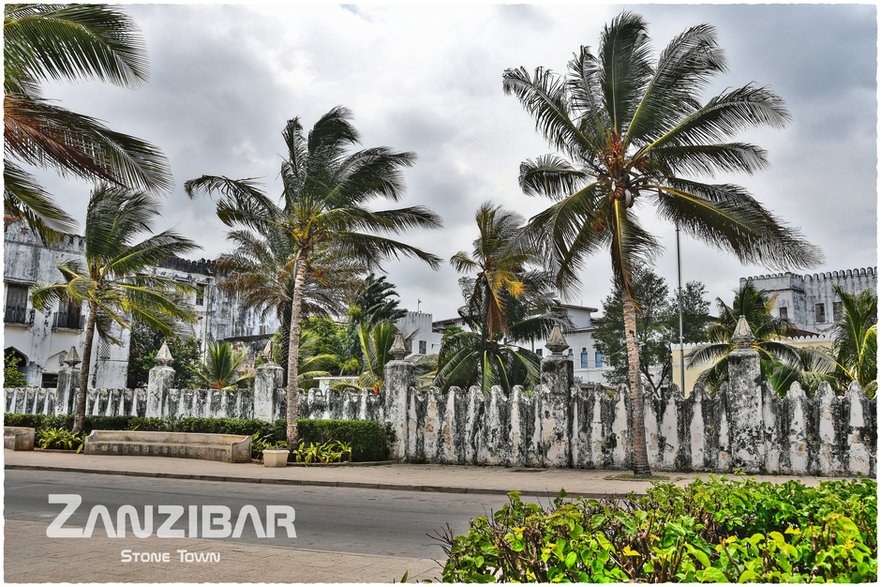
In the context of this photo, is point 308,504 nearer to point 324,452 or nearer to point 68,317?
point 324,452

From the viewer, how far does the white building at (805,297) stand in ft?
150

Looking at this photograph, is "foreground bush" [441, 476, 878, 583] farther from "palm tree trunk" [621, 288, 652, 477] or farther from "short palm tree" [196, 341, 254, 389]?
"short palm tree" [196, 341, 254, 389]

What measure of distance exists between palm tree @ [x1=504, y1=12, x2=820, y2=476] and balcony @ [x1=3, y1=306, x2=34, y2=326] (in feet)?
98.8

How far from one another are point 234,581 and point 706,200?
477 inches

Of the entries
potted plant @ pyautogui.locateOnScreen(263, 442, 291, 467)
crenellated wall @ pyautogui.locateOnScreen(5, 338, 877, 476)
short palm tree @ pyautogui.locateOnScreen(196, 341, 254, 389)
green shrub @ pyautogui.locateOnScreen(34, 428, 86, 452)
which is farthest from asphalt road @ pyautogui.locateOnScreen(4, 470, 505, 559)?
short palm tree @ pyautogui.locateOnScreen(196, 341, 254, 389)

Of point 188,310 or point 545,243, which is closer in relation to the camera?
point 545,243

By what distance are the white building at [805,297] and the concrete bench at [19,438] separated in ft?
126

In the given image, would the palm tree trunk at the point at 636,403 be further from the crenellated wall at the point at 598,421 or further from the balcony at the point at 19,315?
the balcony at the point at 19,315

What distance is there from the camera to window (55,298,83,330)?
3839 cm

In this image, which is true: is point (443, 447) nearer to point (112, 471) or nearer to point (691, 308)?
point (112, 471)

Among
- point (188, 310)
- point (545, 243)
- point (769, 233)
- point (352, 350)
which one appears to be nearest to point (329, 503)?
point (545, 243)

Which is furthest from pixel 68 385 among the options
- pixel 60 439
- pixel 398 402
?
pixel 398 402

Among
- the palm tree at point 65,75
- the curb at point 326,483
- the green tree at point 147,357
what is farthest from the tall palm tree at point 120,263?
the green tree at point 147,357

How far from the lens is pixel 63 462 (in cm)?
1886
